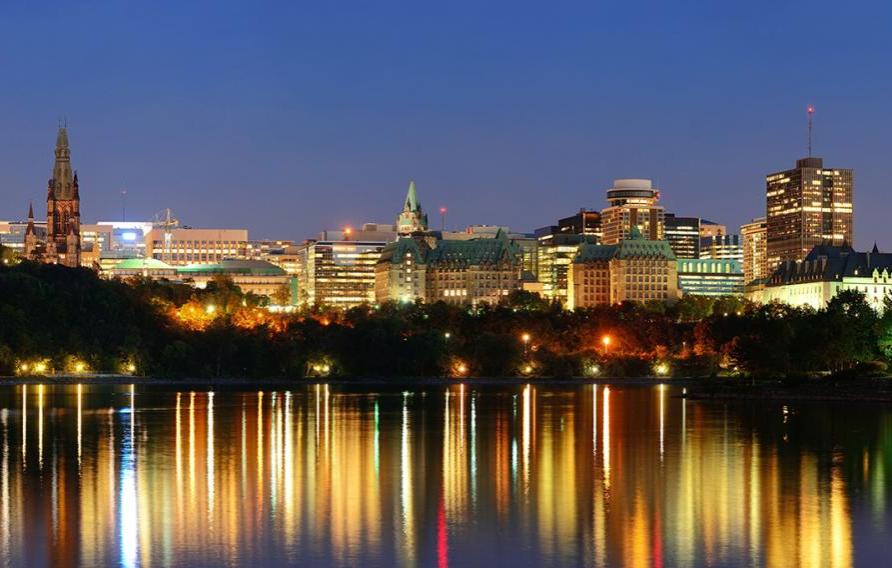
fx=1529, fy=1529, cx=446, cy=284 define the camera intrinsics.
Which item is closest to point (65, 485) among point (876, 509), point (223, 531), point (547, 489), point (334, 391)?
point (223, 531)

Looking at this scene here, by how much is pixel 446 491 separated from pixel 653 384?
453 feet

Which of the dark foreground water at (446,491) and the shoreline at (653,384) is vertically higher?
the dark foreground water at (446,491)

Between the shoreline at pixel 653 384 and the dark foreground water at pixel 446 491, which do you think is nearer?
the dark foreground water at pixel 446 491

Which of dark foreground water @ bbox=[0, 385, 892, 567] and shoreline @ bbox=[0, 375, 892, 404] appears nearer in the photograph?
dark foreground water @ bbox=[0, 385, 892, 567]

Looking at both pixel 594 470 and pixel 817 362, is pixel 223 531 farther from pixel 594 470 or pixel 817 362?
pixel 817 362

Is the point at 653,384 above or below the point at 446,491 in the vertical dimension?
below

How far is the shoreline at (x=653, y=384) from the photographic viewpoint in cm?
12144

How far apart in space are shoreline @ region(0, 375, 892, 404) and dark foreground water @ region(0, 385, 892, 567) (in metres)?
22.3

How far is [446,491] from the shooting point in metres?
54.6

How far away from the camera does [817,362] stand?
146 metres

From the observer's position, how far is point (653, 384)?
190 m

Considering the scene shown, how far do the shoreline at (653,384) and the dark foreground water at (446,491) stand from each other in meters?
22.3

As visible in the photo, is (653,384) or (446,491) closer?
(446,491)

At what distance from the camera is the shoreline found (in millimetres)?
121438
